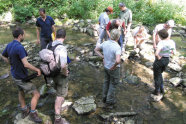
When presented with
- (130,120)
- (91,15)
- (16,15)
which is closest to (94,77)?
(130,120)

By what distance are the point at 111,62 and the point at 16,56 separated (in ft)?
6.64

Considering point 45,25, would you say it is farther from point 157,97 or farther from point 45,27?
point 157,97

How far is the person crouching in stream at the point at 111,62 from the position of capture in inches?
143

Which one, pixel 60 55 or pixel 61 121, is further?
pixel 61 121

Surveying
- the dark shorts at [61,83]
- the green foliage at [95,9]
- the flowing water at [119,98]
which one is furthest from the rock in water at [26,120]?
the green foliage at [95,9]

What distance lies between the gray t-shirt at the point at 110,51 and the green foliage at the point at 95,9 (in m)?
9.32

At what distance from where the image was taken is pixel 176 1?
13219 mm

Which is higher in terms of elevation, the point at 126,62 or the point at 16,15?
the point at 16,15

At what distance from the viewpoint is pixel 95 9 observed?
13578mm

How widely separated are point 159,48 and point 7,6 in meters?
14.1

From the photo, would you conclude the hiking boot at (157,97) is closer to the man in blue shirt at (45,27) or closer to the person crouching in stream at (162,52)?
the person crouching in stream at (162,52)

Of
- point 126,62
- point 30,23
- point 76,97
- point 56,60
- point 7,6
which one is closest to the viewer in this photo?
point 56,60

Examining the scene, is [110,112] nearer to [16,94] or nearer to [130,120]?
[130,120]

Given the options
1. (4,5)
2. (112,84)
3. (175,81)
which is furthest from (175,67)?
(4,5)
